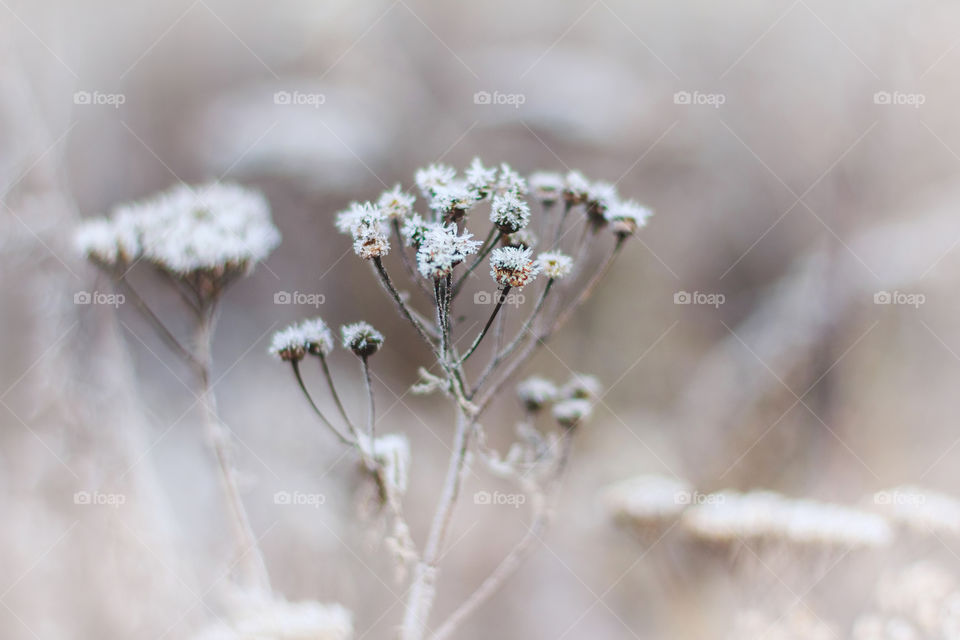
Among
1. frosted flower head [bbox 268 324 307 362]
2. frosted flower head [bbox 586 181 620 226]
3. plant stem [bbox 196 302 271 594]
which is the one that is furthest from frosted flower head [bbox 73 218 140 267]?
frosted flower head [bbox 586 181 620 226]

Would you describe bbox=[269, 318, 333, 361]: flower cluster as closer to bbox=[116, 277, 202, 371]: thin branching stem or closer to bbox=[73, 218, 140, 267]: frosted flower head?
bbox=[116, 277, 202, 371]: thin branching stem

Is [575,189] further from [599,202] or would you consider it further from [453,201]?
[453,201]

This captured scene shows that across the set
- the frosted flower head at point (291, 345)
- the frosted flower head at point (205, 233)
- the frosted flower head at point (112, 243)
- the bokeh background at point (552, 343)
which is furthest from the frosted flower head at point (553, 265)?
the bokeh background at point (552, 343)

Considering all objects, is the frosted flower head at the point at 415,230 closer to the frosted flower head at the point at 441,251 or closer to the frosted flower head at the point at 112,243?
the frosted flower head at the point at 441,251

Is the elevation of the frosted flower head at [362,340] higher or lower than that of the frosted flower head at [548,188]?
lower

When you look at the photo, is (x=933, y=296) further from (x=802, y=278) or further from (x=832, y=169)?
(x=832, y=169)

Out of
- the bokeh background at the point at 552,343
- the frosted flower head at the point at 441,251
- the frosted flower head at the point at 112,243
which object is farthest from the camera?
the bokeh background at the point at 552,343
